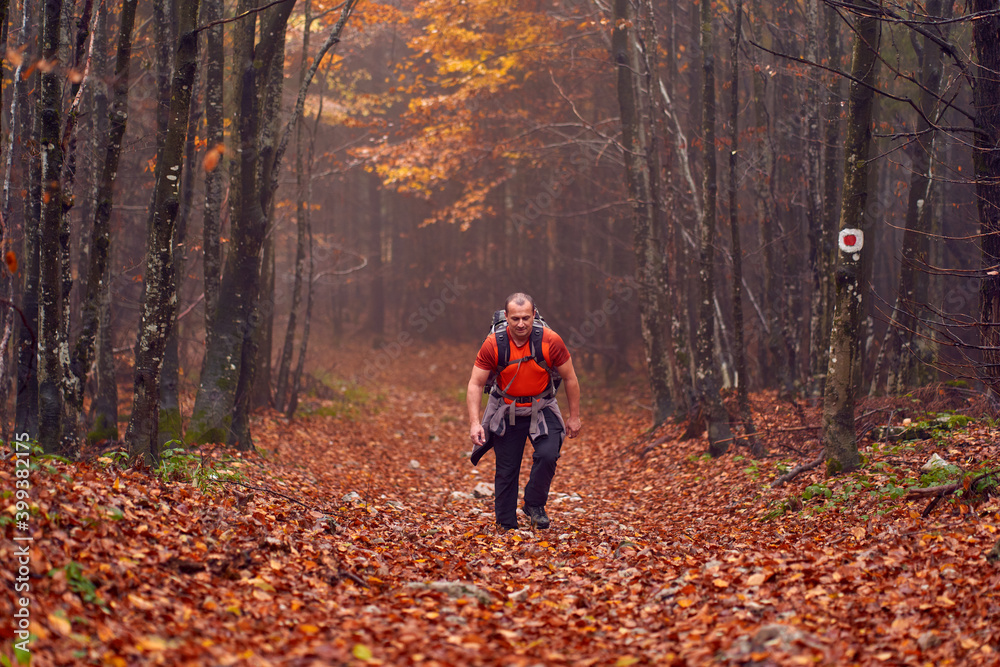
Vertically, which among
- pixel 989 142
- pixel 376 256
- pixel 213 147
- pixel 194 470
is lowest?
pixel 194 470

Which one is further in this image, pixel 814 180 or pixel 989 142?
pixel 814 180

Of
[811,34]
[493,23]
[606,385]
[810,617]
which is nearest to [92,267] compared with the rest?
[810,617]

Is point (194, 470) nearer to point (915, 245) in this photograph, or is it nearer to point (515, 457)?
point (515, 457)

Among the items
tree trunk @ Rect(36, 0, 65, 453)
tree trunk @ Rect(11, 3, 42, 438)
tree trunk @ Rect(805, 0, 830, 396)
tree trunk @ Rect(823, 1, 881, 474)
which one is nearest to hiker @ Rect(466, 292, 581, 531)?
tree trunk @ Rect(823, 1, 881, 474)

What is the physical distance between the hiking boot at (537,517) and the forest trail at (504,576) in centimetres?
20

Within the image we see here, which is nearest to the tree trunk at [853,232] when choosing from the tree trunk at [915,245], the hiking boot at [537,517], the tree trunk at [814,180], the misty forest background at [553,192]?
the misty forest background at [553,192]

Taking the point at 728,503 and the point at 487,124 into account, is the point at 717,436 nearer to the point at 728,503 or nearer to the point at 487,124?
the point at 728,503

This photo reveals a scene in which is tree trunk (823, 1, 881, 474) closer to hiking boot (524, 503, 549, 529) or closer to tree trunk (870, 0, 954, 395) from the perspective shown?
hiking boot (524, 503, 549, 529)

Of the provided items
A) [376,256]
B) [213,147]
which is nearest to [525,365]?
[213,147]

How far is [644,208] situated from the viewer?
43.6 feet

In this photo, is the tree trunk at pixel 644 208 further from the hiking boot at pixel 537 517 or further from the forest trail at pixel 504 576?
the hiking boot at pixel 537 517

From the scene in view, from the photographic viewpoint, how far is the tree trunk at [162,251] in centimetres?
659

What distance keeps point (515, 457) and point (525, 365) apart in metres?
0.90

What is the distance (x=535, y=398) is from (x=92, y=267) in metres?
4.28
